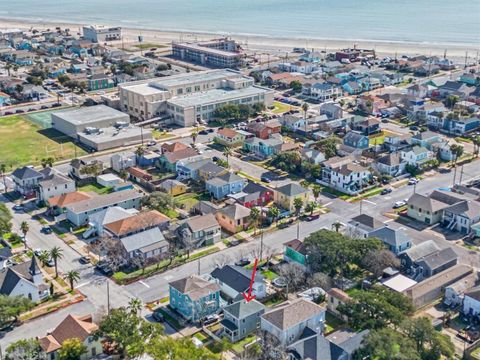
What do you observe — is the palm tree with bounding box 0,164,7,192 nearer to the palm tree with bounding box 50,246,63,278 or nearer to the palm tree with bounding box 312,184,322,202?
the palm tree with bounding box 50,246,63,278

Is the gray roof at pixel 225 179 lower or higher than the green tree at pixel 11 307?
higher

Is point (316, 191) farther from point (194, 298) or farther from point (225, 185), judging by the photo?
point (194, 298)

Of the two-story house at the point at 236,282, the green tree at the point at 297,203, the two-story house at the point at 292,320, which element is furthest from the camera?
the green tree at the point at 297,203

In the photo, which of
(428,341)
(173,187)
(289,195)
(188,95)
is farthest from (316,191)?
(188,95)

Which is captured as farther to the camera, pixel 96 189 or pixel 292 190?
pixel 96 189

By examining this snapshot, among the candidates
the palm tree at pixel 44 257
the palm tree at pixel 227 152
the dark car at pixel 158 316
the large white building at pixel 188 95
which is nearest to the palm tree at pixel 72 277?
the palm tree at pixel 44 257

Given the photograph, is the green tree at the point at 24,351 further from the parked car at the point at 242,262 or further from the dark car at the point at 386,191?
the dark car at the point at 386,191
